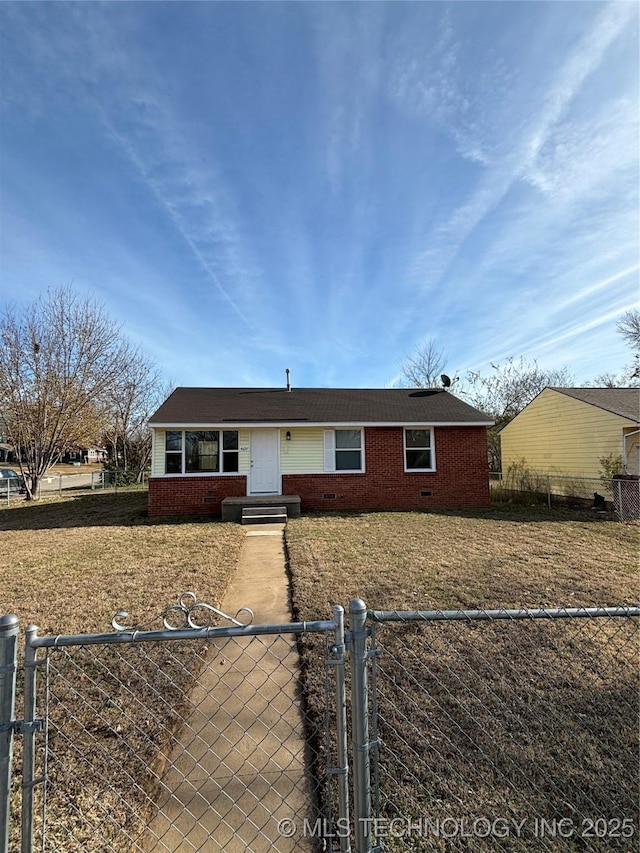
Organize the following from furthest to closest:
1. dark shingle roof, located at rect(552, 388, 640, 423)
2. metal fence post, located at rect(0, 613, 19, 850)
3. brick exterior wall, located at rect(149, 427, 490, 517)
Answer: dark shingle roof, located at rect(552, 388, 640, 423), brick exterior wall, located at rect(149, 427, 490, 517), metal fence post, located at rect(0, 613, 19, 850)

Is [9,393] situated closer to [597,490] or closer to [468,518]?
[468,518]

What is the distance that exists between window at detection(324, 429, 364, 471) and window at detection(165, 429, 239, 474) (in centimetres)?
292

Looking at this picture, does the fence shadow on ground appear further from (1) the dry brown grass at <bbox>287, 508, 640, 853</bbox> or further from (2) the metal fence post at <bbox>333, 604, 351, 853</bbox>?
(2) the metal fence post at <bbox>333, 604, 351, 853</bbox>

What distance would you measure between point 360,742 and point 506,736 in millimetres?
1743

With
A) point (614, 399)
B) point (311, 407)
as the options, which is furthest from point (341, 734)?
point (614, 399)

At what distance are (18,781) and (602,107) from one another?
10573 millimetres

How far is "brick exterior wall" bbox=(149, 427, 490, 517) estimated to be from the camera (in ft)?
41.0

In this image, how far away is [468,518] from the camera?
11.1 meters

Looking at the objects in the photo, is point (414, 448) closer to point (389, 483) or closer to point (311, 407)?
point (389, 483)

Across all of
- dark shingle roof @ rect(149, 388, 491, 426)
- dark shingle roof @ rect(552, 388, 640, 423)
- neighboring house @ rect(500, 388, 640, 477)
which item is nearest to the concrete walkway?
dark shingle roof @ rect(149, 388, 491, 426)

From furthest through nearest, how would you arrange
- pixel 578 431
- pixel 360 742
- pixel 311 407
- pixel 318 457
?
pixel 578 431 < pixel 311 407 < pixel 318 457 < pixel 360 742

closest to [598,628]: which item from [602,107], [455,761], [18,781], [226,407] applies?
[455,761]

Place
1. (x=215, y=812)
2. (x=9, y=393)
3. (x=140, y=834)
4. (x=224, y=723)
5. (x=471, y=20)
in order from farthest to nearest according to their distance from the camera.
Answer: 1. (x=9, y=393)
2. (x=471, y=20)
3. (x=224, y=723)
4. (x=215, y=812)
5. (x=140, y=834)

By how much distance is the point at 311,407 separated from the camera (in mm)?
14227
